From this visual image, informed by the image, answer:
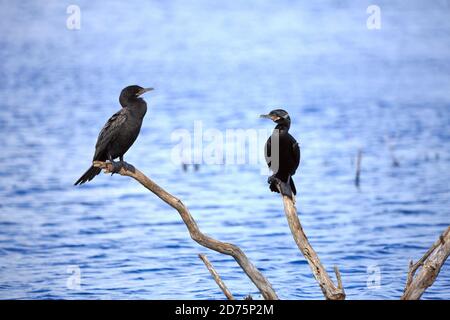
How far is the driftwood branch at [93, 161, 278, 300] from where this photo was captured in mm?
6590

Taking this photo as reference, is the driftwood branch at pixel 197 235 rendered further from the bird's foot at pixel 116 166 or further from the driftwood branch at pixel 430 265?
the driftwood branch at pixel 430 265

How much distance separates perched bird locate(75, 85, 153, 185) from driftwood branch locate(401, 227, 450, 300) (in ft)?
6.61

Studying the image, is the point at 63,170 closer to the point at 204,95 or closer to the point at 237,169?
the point at 237,169

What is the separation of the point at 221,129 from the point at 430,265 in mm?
10370

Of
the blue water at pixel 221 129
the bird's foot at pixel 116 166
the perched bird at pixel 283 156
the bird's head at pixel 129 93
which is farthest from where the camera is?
the blue water at pixel 221 129

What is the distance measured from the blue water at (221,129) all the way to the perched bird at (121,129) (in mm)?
2145

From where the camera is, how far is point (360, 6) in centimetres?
2155

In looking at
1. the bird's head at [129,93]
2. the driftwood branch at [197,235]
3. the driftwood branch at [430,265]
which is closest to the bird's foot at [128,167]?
the driftwood branch at [197,235]

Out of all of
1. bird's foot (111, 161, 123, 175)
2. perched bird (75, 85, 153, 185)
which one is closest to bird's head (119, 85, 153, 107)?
perched bird (75, 85, 153, 185)

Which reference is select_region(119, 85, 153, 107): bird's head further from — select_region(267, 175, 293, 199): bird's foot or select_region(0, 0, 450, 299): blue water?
select_region(0, 0, 450, 299): blue water

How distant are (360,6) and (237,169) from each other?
702cm

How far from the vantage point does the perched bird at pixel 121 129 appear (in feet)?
23.2

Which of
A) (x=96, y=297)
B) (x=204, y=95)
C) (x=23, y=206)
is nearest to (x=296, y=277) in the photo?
(x=96, y=297)
